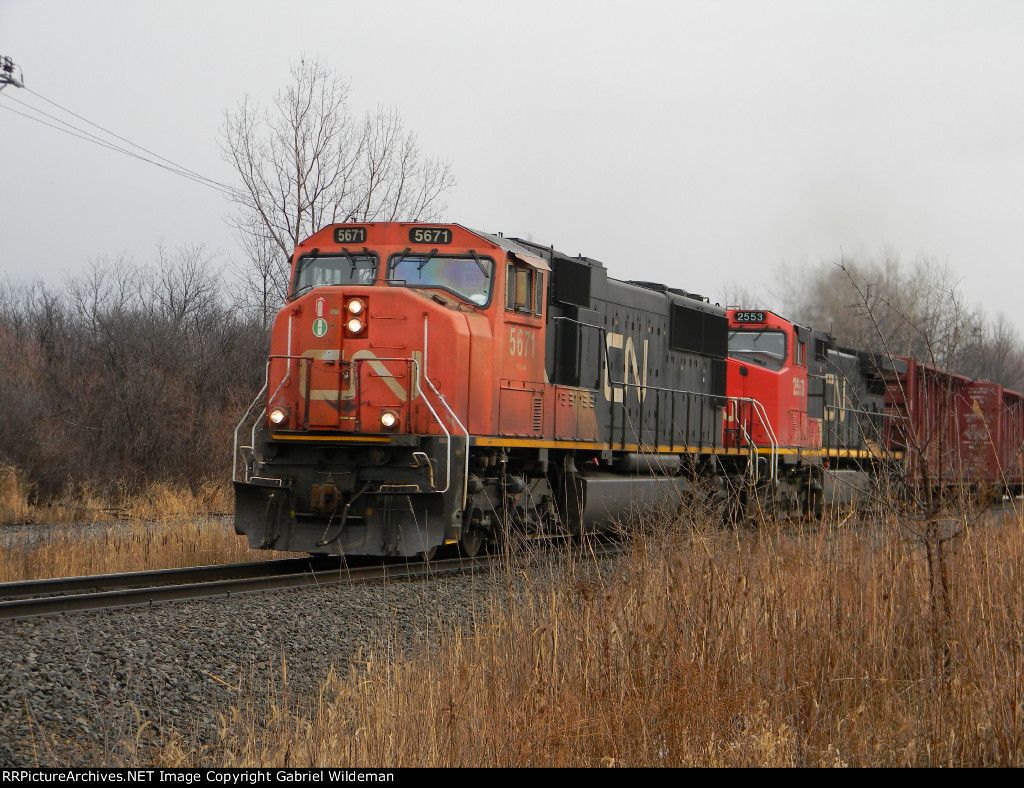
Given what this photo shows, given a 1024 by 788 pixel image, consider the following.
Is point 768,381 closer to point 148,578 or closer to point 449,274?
point 449,274

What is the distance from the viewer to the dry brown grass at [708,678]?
4355mm

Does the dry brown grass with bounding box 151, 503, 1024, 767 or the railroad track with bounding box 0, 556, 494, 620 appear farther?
the railroad track with bounding box 0, 556, 494, 620

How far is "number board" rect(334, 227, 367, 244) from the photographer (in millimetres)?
10688

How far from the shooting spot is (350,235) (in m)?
10.8

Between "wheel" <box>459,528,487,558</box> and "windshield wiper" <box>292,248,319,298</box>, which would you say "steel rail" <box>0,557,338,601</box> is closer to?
"wheel" <box>459,528,487,558</box>

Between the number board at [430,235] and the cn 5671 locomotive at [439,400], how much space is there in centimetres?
1

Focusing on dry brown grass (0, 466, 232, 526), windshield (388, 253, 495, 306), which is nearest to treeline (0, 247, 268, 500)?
dry brown grass (0, 466, 232, 526)

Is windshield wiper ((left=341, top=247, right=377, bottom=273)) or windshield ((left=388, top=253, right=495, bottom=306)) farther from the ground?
windshield wiper ((left=341, top=247, right=377, bottom=273))

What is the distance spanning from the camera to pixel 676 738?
451 cm

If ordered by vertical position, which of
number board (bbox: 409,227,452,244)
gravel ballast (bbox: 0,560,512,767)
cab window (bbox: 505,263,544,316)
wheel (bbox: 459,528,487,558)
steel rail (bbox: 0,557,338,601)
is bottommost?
gravel ballast (bbox: 0,560,512,767)

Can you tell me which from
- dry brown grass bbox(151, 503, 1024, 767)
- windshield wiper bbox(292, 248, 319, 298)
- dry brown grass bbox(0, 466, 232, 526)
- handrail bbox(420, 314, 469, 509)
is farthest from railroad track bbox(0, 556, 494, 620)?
dry brown grass bbox(0, 466, 232, 526)

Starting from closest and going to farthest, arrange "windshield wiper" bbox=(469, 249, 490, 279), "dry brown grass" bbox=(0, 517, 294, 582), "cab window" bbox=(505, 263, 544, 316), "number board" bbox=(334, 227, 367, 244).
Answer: "dry brown grass" bbox=(0, 517, 294, 582)
"windshield wiper" bbox=(469, 249, 490, 279)
"cab window" bbox=(505, 263, 544, 316)
"number board" bbox=(334, 227, 367, 244)

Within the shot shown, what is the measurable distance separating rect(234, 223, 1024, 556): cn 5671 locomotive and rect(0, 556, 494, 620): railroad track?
349 mm

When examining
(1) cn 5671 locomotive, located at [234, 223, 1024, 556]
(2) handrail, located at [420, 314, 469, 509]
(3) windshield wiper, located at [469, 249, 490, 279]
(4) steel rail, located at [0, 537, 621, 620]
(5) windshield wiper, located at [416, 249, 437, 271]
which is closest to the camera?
(4) steel rail, located at [0, 537, 621, 620]
